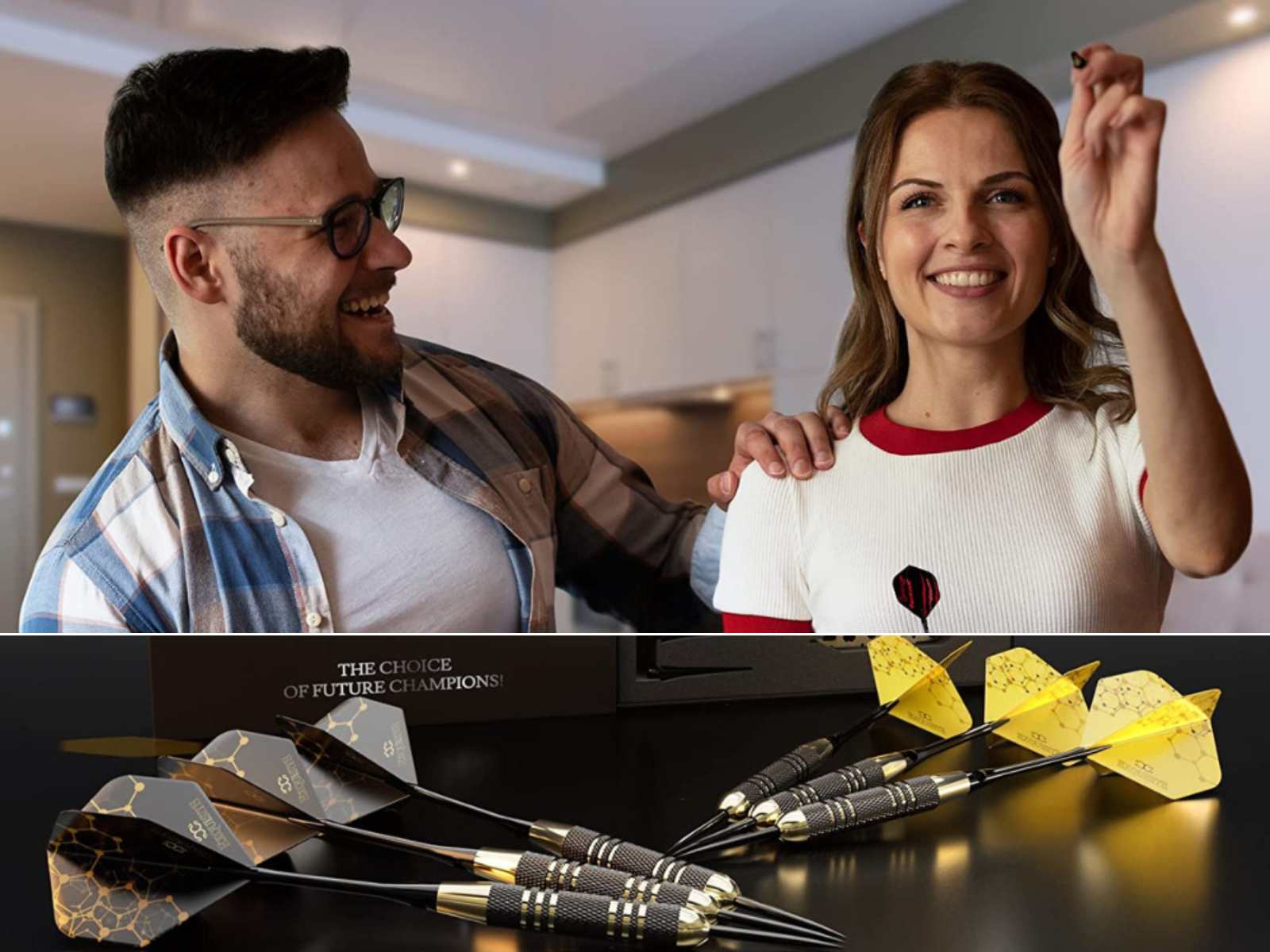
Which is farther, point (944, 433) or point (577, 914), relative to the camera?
point (944, 433)

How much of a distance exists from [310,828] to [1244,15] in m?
0.96

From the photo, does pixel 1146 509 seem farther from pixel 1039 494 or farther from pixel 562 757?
pixel 562 757

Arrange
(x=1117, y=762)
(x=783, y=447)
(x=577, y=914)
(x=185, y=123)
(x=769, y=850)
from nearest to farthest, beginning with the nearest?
(x=577, y=914)
(x=769, y=850)
(x=1117, y=762)
(x=185, y=123)
(x=783, y=447)

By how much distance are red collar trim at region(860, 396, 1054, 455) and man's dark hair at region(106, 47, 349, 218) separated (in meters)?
0.57

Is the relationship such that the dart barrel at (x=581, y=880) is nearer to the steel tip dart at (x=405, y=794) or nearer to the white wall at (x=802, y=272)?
the steel tip dart at (x=405, y=794)

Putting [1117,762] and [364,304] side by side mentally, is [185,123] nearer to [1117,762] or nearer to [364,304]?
[364,304]

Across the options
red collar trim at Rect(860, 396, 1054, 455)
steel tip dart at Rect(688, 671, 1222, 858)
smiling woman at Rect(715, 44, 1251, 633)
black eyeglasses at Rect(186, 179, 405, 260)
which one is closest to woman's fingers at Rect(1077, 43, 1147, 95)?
smiling woman at Rect(715, 44, 1251, 633)

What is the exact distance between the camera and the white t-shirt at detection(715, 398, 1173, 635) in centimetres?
89

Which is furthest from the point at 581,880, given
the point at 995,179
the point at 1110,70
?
the point at 1110,70

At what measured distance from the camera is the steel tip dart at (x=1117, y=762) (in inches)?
23.4

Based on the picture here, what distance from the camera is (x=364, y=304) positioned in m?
0.90

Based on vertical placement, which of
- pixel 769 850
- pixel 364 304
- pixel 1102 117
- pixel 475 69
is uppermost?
pixel 475 69

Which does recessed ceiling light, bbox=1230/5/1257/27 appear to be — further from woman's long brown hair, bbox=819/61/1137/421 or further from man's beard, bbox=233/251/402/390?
man's beard, bbox=233/251/402/390

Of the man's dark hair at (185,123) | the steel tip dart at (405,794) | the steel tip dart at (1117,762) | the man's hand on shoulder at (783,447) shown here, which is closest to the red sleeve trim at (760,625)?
the man's hand on shoulder at (783,447)
